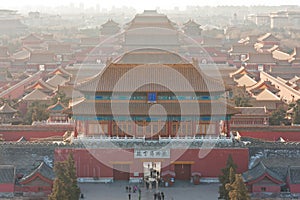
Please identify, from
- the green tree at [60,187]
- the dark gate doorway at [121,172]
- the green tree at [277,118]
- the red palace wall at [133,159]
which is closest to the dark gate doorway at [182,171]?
the red palace wall at [133,159]

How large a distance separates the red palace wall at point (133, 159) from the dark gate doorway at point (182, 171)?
218 mm

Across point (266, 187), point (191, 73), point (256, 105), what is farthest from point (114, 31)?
point (266, 187)

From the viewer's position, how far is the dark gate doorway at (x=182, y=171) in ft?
75.3

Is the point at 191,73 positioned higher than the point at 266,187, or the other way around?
the point at 191,73

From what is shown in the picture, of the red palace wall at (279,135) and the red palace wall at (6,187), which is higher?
the red palace wall at (279,135)

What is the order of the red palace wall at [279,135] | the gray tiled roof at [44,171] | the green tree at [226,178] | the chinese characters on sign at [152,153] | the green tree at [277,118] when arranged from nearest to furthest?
the green tree at [226,178]
the gray tiled roof at [44,171]
the chinese characters on sign at [152,153]
the red palace wall at [279,135]
the green tree at [277,118]

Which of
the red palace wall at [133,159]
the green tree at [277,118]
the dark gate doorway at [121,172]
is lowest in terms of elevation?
the dark gate doorway at [121,172]

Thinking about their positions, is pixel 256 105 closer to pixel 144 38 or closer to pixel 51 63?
pixel 144 38

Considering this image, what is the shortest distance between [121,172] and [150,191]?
180 cm

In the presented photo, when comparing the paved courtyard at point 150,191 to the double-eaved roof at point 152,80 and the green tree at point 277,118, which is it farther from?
the green tree at point 277,118

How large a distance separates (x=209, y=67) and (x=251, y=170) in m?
22.7

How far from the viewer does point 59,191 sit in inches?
726

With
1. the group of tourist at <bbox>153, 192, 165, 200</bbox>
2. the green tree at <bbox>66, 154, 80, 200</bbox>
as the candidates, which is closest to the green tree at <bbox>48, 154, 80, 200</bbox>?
the green tree at <bbox>66, 154, 80, 200</bbox>

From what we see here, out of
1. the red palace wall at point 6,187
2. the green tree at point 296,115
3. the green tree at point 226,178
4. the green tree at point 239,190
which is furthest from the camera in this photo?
the green tree at point 296,115
